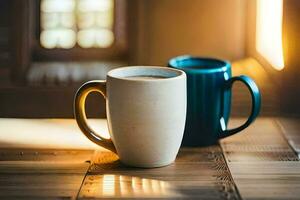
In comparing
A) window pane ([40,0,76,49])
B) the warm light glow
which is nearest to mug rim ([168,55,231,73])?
the warm light glow

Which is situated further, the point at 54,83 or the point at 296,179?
the point at 54,83

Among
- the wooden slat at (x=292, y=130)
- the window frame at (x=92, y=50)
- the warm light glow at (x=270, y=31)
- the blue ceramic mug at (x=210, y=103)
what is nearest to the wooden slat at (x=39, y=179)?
the blue ceramic mug at (x=210, y=103)

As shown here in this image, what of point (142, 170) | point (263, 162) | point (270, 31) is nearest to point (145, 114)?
point (142, 170)

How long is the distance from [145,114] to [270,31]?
31.8 inches

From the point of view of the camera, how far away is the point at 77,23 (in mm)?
1834

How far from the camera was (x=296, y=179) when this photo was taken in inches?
29.7

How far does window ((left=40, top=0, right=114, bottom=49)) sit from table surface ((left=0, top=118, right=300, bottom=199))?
0.87 metres

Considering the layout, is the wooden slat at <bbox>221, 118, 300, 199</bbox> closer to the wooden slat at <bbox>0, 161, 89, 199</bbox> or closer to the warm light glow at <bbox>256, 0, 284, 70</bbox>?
the wooden slat at <bbox>0, 161, 89, 199</bbox>

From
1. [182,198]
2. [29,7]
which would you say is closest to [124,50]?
[29,7]

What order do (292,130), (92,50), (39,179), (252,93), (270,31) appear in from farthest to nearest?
(92,50) < (270,31) < (292,130) < (252,93) < (39,179)

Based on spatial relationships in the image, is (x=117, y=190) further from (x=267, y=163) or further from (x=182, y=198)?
(x=267, y=163)

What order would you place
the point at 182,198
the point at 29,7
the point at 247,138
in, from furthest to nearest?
the point at 29,7, the point at 247,138, the point at 182,198

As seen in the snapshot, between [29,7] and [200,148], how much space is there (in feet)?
2.99

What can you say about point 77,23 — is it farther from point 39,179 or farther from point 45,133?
point 39,179
